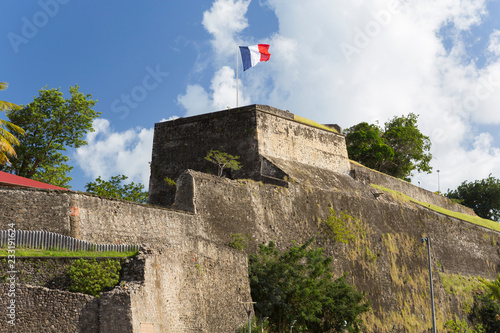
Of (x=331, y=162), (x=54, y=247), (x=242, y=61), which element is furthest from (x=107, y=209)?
(x=331, y=162)

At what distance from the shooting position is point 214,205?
20.9 metres

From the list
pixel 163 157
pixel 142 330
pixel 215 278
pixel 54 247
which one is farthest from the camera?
pixel 163 157

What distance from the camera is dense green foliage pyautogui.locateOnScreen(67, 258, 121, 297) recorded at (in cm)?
1344

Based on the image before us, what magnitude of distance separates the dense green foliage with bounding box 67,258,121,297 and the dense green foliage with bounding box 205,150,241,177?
34.0 feet

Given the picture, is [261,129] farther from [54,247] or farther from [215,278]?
[54,247]

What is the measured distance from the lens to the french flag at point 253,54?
1070 inches

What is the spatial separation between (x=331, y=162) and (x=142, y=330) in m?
17.4

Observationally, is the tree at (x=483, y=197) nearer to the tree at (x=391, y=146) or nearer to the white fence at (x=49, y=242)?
the tree at (x=391, y=146)

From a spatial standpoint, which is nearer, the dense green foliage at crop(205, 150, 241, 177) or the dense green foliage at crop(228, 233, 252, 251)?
the dense green foliage at crop(228, 233, 252, 251)

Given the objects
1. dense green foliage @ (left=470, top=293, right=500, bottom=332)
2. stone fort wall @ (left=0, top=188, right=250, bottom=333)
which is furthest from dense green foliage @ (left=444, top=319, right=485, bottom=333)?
stone fort wall @ (left=0, top=188, right=250, bottom=333)

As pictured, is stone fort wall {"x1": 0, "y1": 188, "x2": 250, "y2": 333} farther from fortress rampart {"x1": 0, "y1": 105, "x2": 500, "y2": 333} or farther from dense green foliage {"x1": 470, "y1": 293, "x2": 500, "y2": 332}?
dense green foliage {"x1": 470, "y1": 293, "x2": 500, "y2": 332}

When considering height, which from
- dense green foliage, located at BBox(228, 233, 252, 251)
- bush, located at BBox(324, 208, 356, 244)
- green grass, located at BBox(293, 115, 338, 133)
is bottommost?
dense green foliage, located at BBox(228, 233, 252, 251)

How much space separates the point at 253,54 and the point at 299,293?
11.9 meters

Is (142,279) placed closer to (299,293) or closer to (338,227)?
(299,293)
